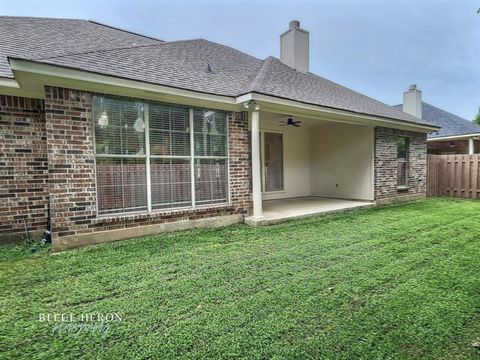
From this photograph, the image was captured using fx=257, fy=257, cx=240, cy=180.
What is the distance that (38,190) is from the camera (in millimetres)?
5227

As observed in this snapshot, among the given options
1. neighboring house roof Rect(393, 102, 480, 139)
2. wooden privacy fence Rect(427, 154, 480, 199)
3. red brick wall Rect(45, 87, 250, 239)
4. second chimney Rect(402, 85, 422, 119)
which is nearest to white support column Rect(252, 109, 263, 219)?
red brick wall Rect(45, 87, 250, 239)

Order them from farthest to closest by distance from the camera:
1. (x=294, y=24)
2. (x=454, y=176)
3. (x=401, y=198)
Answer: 1. (x=454, y=176)
2. (x=294, y=24)
3. (x=401, y=198)

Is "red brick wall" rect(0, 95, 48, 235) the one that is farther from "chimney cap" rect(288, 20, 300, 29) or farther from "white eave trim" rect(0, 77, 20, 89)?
"chimney cap" rect(288, 20, 300, 29)

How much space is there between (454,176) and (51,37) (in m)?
14.7

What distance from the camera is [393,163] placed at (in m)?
9.30

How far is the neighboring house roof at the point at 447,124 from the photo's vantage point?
13830 millimetres

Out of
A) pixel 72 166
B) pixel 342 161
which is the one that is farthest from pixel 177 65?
pixel 342 161

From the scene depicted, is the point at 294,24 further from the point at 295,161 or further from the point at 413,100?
the point at 413,100

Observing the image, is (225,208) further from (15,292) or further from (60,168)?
(15,292)

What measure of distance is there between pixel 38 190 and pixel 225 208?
12.8 feet

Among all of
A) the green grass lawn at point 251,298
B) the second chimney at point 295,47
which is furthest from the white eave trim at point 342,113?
the second chimney at point 295,47

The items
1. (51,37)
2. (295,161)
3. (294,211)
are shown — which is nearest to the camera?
(51,37)

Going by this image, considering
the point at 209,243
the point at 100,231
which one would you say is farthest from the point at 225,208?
the point at 100,231

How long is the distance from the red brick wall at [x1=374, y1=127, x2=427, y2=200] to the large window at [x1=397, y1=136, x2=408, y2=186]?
0.15 m
